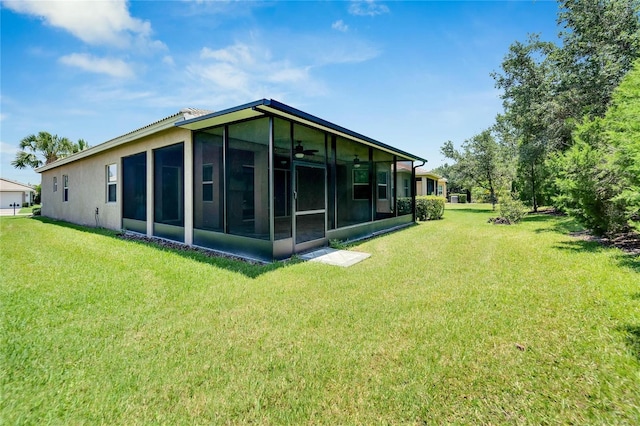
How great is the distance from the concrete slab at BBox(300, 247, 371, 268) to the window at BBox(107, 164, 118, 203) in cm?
Result: 877

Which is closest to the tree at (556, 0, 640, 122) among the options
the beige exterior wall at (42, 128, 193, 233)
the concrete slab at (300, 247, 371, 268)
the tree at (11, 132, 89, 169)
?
the concrete slab at (300, 247, 371, 268)

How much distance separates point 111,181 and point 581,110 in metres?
20.5

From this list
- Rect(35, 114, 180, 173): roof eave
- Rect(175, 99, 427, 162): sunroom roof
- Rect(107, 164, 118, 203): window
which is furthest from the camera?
Rect(107, 164, 118, 203): window

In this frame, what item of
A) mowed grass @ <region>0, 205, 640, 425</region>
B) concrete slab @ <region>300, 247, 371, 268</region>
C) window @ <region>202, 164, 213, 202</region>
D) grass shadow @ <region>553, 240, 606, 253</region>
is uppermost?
window @ <region>202, 164, 213, 202</region>

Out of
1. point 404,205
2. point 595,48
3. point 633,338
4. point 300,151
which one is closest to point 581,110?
point 595,48

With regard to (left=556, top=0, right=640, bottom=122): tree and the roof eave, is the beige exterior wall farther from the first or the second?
(left=556, top=0, right=640, bottom=122): tree

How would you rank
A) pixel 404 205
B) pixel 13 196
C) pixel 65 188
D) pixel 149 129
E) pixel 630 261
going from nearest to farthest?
pixel 630 261
pixel 149 129
pixel 404 205
pixel 65 188
pixel 13 196

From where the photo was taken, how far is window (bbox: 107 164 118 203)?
35.2 feet

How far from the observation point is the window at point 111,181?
35.2 ft

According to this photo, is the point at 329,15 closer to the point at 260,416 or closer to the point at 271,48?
the point at 271,48

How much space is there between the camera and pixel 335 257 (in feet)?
21.0

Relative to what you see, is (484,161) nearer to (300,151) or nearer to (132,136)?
(300,151)

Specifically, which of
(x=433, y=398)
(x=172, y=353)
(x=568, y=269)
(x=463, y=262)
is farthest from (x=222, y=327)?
(x=568, y=269)

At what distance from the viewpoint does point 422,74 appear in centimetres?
1028
